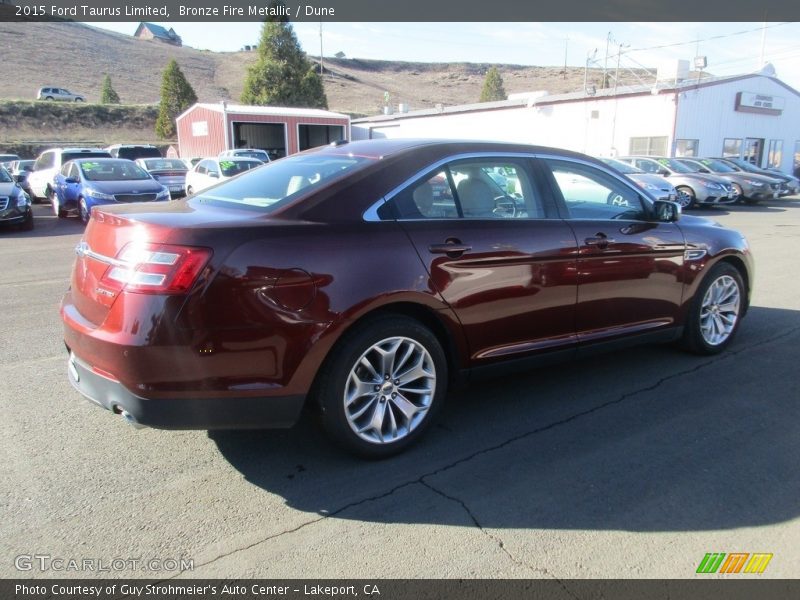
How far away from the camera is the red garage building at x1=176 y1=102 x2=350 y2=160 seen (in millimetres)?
34250

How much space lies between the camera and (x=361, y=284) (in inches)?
118

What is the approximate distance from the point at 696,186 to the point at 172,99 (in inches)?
1577

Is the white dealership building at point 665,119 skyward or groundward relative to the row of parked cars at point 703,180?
skyward

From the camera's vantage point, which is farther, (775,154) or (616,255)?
(775,154)

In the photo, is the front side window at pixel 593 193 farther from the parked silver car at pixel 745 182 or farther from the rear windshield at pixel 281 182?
the parked silver car at pixel 745 182

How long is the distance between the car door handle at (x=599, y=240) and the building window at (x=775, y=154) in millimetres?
34273

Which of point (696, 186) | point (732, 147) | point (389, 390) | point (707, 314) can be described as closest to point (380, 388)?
point (389, 390)

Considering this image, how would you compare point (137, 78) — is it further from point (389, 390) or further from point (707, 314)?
point (389, 390)

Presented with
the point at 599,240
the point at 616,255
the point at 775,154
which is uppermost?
the point at 775,154

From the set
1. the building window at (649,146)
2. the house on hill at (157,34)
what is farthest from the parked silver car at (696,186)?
the house on hill at (157,34)

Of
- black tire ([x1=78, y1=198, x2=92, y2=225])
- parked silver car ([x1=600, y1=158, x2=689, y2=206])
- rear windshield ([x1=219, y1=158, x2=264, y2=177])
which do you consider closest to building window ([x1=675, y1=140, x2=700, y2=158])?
parked silver car ([x1=600, y1=158, x2=689, y2=206])

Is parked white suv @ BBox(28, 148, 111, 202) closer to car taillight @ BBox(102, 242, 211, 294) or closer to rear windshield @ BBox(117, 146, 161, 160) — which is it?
rear windshield @ BBox(117, 146, 161, 160)

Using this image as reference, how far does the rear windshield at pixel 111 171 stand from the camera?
14.4 meters
